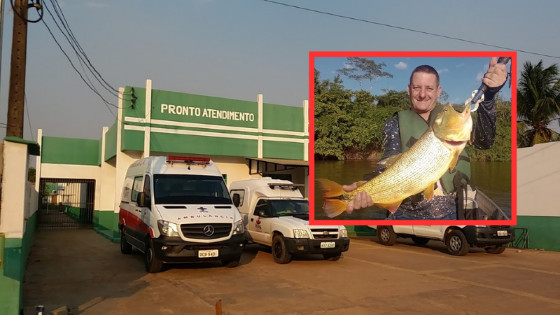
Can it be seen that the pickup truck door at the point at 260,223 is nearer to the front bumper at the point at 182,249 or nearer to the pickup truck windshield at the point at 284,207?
the pickup truck windshield at the point at 284,207

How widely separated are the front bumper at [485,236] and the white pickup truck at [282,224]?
4.30m

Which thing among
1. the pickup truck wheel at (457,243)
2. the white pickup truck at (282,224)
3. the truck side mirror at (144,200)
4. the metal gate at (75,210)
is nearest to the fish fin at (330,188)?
the white pickup truck at (282,224)

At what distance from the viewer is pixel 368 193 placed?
884 cm

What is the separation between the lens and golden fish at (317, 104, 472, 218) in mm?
8607

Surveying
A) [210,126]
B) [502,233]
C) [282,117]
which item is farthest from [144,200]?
[282,117]

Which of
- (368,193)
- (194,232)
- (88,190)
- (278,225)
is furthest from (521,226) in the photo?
(88,190)

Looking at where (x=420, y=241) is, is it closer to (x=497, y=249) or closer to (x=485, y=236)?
(x=497, y=249)

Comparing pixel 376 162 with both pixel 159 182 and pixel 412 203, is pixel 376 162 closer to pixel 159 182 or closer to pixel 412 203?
pixel 412 203

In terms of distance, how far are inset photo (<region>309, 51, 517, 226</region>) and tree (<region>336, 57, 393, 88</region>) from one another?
0.02m

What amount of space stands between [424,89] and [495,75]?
4.41ft

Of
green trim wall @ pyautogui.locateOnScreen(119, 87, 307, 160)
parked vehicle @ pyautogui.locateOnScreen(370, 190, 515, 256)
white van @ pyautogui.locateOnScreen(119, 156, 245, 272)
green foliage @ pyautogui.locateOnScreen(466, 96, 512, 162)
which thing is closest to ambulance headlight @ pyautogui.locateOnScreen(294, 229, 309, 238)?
white van @ pyautogui.locateOnScreen(119, 156, 245, 272)

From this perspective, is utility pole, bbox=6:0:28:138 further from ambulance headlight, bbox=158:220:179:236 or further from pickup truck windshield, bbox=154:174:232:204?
ambulance headlight, bbox=158:220:179:236

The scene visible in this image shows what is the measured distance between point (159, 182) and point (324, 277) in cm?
454

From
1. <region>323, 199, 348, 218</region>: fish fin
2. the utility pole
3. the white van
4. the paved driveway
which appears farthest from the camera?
the white van
